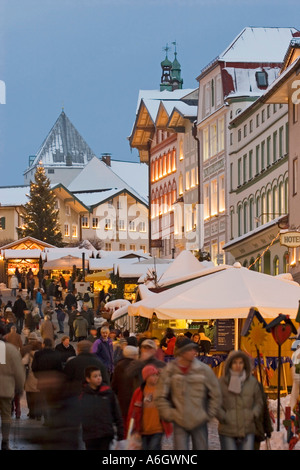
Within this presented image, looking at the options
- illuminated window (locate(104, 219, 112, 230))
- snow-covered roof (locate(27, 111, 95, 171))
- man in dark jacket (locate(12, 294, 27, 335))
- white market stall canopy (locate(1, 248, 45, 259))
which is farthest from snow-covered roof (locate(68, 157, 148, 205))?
man in dark jacket (locate(12, 294, 27, 335))

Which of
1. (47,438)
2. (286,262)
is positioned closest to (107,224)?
(286,262)

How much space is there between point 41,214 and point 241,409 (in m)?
103

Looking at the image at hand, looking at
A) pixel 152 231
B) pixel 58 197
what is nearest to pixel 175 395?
pixel 152 231

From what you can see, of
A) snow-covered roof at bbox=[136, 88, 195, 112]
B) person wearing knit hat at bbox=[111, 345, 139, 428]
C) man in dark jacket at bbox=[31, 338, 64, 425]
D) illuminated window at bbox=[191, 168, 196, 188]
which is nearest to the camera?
man in dark jacket at bbox=[31, 338, 64, 425]

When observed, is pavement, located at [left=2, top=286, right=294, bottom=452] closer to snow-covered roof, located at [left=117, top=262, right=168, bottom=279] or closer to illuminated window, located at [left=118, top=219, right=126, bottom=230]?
snow-covered roof, located at [left=117, top=262, right=168, bottom=279]

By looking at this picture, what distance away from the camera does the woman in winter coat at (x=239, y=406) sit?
12.9 m

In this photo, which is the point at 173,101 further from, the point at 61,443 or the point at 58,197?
the point at 61,443

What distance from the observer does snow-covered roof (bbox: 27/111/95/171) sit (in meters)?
182

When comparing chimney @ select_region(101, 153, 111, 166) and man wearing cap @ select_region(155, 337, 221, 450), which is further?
chimney @ select_region(101, 153, 111, 166)

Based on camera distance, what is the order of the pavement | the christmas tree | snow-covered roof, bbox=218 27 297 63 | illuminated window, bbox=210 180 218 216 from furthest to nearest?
the christmas tree → illuminated window, bbox=210 180 218 216 → snow-covered roof, bbox=218 27 297 63 → the pavement

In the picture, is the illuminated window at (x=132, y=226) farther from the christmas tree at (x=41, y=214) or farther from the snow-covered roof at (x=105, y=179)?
the christmas tree at (x=41, y=214)

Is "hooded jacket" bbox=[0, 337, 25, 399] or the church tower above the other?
the church tower

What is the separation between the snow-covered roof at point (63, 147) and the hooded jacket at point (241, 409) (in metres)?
169

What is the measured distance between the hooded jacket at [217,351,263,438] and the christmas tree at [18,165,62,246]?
10104cm
